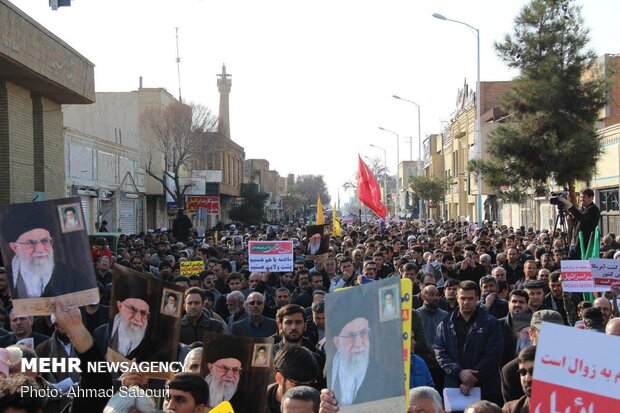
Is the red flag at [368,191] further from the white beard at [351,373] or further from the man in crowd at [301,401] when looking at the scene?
the white beard at [351,373]

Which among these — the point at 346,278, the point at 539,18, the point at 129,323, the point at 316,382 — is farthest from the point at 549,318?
the point at 539,18

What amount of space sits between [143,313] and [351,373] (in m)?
1.95

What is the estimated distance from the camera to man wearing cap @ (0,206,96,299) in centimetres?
626

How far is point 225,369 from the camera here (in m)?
6.57

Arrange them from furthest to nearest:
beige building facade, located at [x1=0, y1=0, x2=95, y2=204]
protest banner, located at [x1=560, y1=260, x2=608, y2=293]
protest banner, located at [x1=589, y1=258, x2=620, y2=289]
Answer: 1. beige building facade, located at [x1=0, y1=0, x2=95, y2=204]
2. protest banner, located at [x1=589, y1=258, x2=620, y2=289]
3. protest banner, located at [x1=560, y1=260, x2=608, y2=293]

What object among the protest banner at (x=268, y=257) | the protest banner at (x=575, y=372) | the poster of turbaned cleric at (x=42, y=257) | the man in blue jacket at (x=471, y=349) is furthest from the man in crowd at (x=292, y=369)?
the protest banner at (x=268, y=257)

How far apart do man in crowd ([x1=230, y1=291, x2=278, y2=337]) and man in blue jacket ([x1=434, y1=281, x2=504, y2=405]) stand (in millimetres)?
2335

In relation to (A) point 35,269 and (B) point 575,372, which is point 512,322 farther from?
(B) point 575,372

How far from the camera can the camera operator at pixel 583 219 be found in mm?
14652

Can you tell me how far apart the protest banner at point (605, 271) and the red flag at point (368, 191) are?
690 inches

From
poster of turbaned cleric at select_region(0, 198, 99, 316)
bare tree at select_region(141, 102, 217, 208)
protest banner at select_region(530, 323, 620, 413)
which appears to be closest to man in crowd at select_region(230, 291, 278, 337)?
poster of turbaned cleric at select_region(0, 198, 99, 316)

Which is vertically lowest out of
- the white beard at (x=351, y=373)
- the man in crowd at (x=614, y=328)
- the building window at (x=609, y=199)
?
the man in crowd at (x=614, y=328)

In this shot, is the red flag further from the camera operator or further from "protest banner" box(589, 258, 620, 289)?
"protest banner" box(589, 258, 620, 289)

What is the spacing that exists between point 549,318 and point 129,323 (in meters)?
3.74
